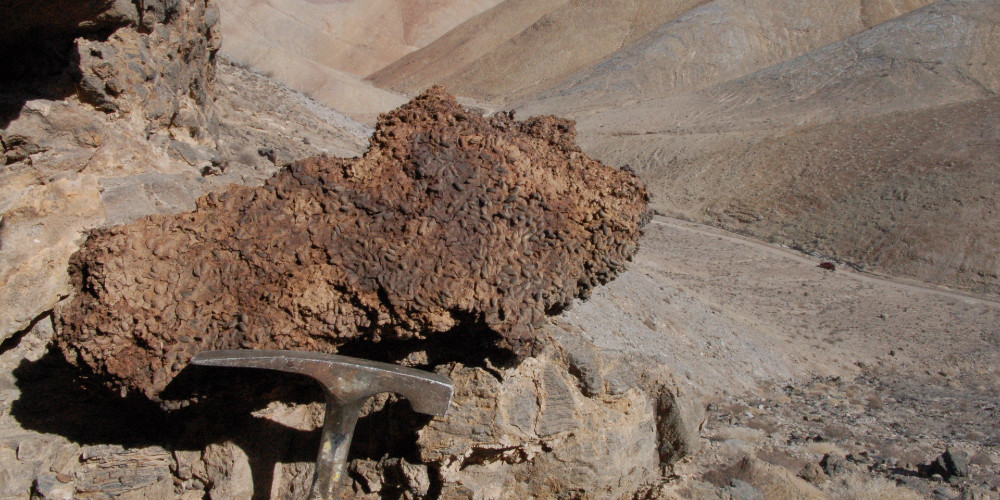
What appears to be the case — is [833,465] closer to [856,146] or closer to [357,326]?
[357,326]

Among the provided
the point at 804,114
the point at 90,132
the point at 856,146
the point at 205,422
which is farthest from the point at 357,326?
the point at 804,114

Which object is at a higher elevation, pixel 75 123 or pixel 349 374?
pixel 75 123

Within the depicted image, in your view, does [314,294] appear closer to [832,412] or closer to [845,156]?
[832,412]

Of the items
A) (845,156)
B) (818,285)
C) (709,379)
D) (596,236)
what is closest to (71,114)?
(596,236)

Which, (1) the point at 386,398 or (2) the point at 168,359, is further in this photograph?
(1) the point at 386,398

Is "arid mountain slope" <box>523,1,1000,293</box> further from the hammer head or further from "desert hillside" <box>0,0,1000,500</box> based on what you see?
the hammer head

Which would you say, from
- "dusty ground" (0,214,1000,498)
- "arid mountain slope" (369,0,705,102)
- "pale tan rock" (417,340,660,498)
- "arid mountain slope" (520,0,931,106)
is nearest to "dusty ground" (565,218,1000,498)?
"dusty ground" (0,214,1000,498)

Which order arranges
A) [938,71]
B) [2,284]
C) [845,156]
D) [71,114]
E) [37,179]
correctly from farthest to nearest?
[938,71], [845,156], [71,114], [37,179], [2,284]

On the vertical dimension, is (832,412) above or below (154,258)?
below
